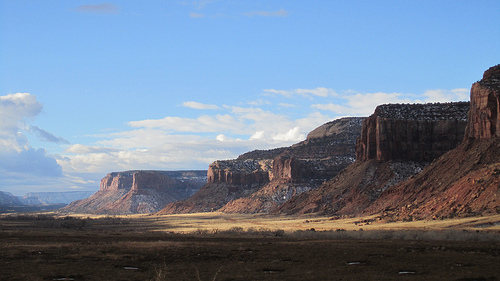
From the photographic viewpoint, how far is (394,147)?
116 metres

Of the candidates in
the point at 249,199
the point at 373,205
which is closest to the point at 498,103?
the point at 373,205

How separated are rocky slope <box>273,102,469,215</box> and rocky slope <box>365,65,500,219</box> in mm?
17169

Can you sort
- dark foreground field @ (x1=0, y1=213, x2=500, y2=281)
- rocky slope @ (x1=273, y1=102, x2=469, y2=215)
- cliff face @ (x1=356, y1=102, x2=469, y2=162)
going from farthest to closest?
1. cliff face @ (x1=356, y1=102, x2=469, y2=162)
2. rocky slope @ (x1=273, y1=102, x2=469, y2=215)
3. dark foreground field @ (x1=0, y1=213, x2=500, y2=281)

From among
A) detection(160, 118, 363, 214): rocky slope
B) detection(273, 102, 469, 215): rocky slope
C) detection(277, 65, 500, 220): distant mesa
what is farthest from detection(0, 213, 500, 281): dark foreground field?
detection(160, 118, 363, 214): rocky slope

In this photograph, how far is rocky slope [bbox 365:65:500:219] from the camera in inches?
2822

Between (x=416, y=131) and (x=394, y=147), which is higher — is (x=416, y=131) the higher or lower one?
the higher one

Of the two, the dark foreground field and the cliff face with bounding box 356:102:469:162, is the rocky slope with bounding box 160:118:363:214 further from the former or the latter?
the dark foreground field

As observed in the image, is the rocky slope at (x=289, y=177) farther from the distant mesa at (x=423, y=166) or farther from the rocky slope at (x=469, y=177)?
the rocky slope at (x=469, y=177)

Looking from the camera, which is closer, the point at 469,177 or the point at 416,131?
the point at 469,177

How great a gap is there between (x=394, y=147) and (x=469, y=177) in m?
38.9

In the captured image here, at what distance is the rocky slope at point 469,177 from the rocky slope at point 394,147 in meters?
17.2

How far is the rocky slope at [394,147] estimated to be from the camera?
361 feet

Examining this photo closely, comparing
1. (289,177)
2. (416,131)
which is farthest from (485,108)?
(289,177)

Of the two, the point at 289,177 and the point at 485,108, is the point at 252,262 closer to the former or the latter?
the point at 485,108
